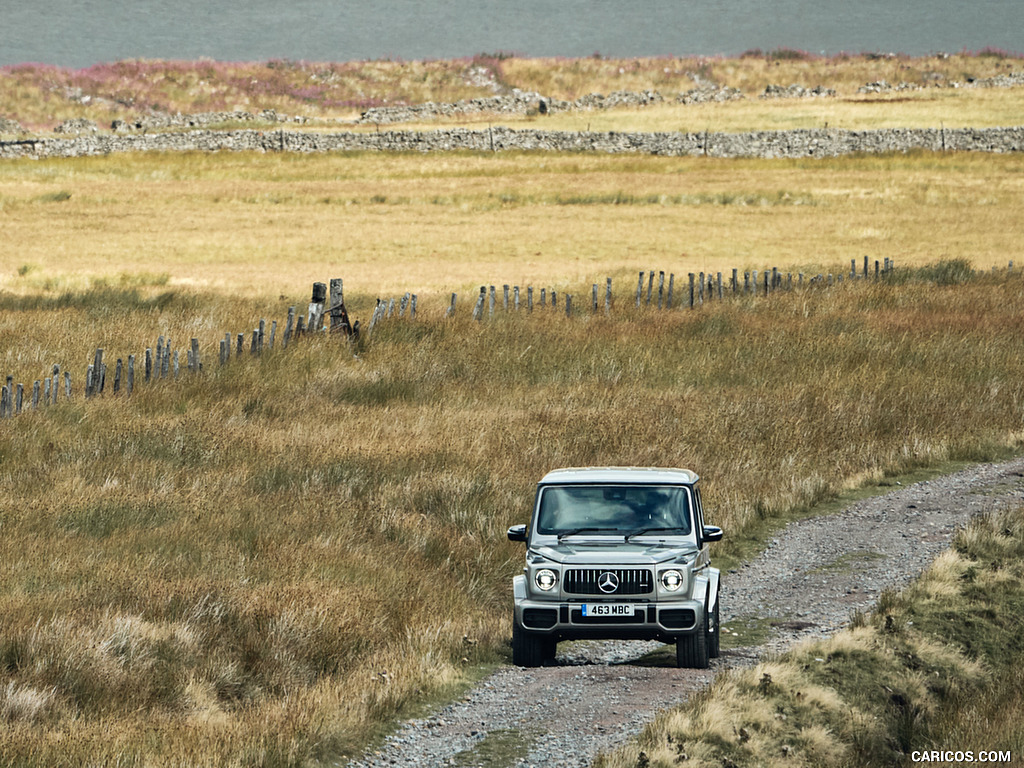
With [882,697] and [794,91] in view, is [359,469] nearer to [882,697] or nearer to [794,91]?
[882,697]

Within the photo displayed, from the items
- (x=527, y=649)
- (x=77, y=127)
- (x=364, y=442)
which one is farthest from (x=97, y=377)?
Answer: (x=77, y=127)

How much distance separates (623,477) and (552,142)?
6684cm

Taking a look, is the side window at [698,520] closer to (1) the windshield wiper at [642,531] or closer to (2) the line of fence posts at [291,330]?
(1) the windshield wiper at [642,531]

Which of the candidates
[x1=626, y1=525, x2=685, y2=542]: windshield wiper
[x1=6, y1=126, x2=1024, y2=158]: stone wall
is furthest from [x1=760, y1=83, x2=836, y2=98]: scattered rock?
[x1=626, y1=525, x2=685, y2=542]: windshield wiper

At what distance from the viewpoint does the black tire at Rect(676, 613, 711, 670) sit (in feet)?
29.8

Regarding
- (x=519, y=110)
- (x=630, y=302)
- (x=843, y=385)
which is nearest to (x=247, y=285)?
(x=630, y=302)

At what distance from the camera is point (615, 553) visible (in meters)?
8.91

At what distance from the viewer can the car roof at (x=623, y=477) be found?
9.41 meters

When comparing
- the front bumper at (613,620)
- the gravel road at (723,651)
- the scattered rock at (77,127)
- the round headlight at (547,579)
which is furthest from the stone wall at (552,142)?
the round headlight at (547,579)

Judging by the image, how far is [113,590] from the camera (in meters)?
10.0

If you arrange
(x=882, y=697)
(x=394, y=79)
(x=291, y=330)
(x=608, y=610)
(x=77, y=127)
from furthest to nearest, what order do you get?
(x=394, y=79) < (x=77, y=127) < (x=291, y=330) < (x=882, y=697) < (x=608, y=610)

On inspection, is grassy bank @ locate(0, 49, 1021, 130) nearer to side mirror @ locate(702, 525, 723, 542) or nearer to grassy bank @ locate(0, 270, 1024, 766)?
grassy bank @ locate(0, 270, 1024, 766)

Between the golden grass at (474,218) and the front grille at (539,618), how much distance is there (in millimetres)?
24657

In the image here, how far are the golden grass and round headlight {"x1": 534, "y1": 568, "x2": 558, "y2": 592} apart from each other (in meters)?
24.6
